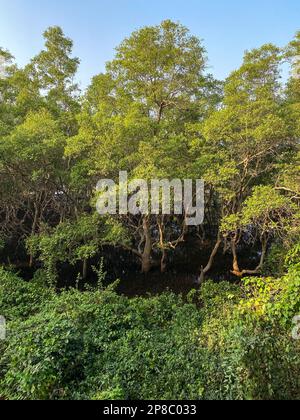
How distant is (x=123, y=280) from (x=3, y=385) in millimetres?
5684

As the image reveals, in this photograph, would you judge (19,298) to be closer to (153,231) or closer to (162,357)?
(162,357)

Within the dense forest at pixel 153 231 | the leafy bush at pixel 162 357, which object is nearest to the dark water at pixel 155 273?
the dense forest at pixel 153 231

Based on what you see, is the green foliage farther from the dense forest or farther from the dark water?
the dark water

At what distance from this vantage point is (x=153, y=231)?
11859mm

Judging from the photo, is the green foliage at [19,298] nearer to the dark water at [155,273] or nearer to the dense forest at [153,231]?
the dense forest at [153,231]

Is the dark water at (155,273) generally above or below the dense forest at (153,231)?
below

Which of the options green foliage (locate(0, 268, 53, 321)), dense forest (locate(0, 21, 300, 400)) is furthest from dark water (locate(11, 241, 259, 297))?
green foliage (locate(0, 268, 53, 321))

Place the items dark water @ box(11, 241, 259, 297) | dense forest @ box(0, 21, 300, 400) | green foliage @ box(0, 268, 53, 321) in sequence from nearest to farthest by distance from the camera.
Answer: dense forest @ box(0, 21, 300, 400), green foliage @ box(0, 268, 53, 321), dark water @ box(11, 241, 259, 297)

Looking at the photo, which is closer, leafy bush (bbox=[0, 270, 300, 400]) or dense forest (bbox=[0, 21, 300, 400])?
leafy bush (bbox=[0, 270, 300, 400])

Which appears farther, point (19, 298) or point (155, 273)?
point (155, 273)

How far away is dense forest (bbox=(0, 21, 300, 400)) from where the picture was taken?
4.21m

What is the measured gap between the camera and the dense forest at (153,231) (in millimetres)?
4211

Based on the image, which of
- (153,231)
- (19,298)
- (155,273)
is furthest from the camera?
(153,231)

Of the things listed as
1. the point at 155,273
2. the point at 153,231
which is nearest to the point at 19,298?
the point at 155,273
